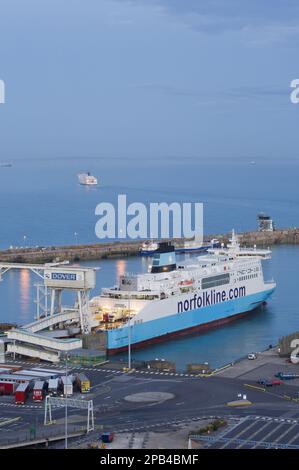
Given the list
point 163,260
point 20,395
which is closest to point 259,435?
point 20,395

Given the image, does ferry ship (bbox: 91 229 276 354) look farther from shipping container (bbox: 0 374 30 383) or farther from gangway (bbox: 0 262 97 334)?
shipping container (bbox: 0 374 30 383)

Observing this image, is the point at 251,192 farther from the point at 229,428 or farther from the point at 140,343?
the point at 229,428

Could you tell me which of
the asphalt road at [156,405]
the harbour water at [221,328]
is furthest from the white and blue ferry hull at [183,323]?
the asphalt road at [156,405]

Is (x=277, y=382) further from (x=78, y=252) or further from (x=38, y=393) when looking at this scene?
(x=78, y=252)

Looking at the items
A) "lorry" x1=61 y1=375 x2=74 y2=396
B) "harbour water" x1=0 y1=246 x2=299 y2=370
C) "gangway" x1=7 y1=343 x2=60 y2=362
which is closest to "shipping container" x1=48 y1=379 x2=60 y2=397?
"lorry" x1=61 y1=375 x2=74 y2=396

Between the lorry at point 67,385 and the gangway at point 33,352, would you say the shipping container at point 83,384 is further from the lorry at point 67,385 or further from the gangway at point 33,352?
the gangway at point 33,352
